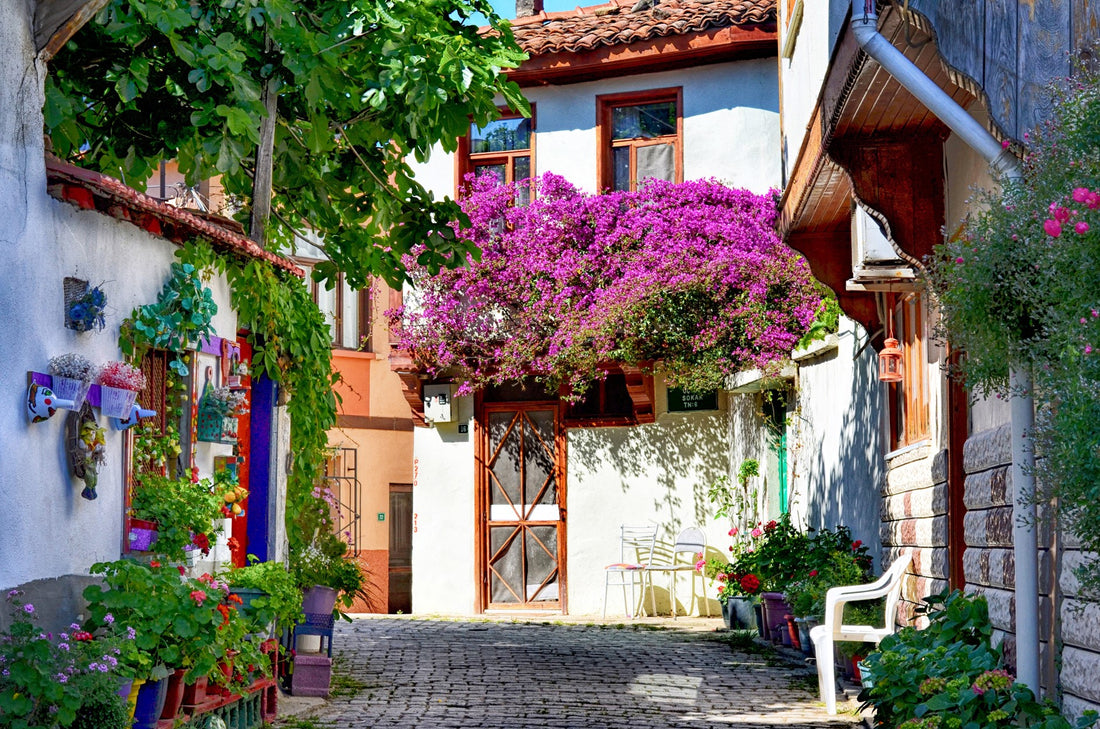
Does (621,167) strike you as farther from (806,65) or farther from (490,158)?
(806,65)

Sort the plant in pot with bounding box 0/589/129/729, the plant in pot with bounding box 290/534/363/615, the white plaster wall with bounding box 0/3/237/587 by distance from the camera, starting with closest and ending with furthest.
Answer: the plant in pot with bounding box 0/589/129/729, the white plaster wall with bounding box 0/3/237/587, the plant in pot with bounding box 290/534/363/615

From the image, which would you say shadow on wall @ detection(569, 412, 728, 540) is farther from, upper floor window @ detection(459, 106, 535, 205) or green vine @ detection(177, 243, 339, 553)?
green vine @ detection(177, 243, 339, 553)

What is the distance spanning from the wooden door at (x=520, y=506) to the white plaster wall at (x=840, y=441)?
387 centimetres

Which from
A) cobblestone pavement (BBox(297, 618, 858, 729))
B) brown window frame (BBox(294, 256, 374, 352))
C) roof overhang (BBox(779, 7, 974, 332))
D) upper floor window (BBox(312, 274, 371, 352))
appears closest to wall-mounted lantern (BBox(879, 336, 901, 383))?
roof overhang (BBox(779, 7, 974, 332))

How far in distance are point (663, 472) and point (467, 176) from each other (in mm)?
4481

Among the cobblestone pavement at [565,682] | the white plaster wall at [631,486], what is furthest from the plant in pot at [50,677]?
the white plaster wall at [631,486]

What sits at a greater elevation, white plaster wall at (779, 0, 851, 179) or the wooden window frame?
the wooden window frame

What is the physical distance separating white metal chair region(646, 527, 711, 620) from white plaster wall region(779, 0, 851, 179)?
5131 mm

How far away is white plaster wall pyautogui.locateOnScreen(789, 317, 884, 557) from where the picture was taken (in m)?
10.2

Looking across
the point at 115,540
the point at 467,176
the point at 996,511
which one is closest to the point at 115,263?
the point at 115,540

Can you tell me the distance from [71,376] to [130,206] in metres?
0.98

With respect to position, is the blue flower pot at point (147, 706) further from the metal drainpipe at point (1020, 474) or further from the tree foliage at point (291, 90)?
the metal drainpipe at point (1020, 474)

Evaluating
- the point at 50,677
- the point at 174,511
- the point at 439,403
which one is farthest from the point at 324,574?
the point at 439,403

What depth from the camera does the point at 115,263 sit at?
21.8 ft
